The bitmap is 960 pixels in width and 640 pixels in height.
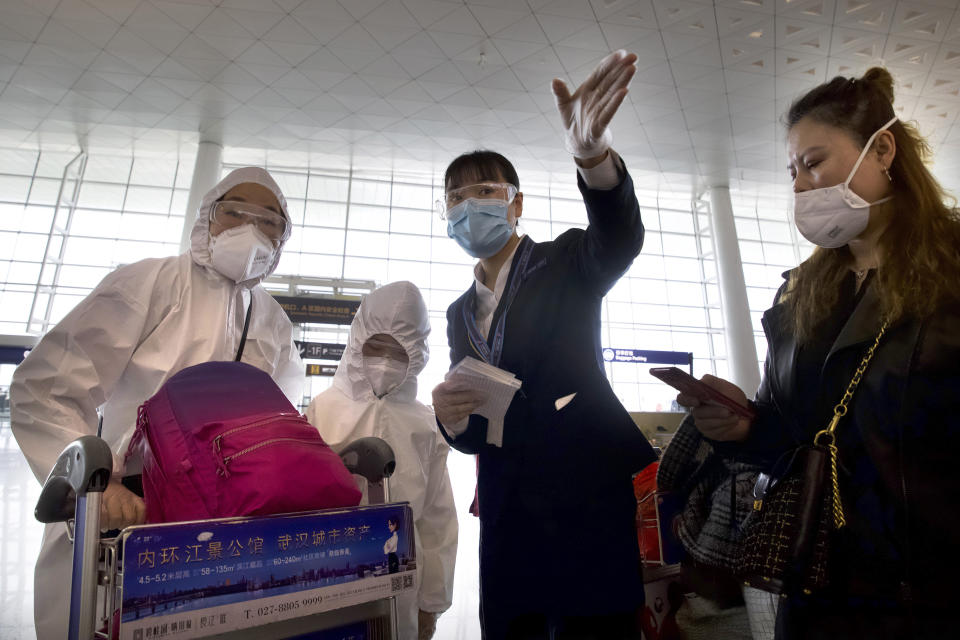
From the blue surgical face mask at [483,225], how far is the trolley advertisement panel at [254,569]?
34.6 inches

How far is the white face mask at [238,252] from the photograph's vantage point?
6.95ft

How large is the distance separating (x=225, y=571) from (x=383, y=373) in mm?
1521

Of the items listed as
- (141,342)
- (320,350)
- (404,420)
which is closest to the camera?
(141,342)

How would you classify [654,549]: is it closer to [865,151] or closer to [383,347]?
[383,347]

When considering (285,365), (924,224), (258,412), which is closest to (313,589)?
(258,412)

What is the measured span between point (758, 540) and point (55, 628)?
6.18 feet

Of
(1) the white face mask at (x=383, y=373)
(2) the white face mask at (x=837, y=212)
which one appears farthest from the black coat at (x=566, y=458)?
(1) the white face mask at (x=383, y=373)

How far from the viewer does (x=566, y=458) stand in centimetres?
133

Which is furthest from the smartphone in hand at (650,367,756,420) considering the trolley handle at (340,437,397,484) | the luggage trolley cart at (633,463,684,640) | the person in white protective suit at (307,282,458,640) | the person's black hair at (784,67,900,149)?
the person in white protective suit at (307,282,458,640)

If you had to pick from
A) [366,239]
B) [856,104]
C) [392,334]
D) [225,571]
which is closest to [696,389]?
[856,104]

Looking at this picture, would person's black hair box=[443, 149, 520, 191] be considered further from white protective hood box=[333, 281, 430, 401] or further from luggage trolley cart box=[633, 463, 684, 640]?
luggage trolley cart box=[633, 463, 684, 640]

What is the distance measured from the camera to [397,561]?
4.46ft

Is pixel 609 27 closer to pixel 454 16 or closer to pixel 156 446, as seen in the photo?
pixel 454 16

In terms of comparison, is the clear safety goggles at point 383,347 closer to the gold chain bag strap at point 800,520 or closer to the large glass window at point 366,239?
the gold chain bag strap at point 800,520
